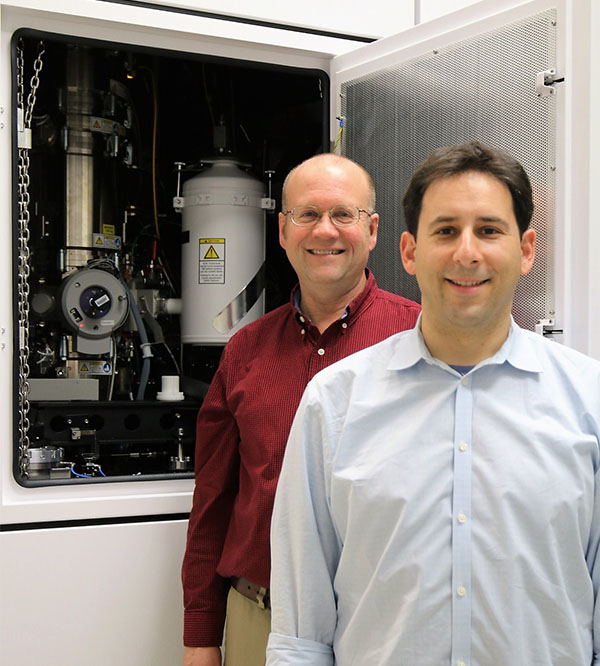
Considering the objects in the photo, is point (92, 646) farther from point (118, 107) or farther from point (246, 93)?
point (246, 93)

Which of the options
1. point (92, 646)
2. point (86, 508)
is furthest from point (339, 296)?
point (92, 646)

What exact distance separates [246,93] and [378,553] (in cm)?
173

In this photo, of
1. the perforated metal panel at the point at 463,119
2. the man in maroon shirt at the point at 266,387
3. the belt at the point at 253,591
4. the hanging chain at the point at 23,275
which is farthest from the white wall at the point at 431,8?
the belt at the point at 253,591

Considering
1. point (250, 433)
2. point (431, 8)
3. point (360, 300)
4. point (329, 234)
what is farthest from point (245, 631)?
point (431, 8)

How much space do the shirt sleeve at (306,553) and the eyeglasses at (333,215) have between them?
487mm

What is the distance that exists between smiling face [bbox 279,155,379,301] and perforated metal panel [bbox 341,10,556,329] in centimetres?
21

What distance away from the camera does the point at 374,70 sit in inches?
77.1

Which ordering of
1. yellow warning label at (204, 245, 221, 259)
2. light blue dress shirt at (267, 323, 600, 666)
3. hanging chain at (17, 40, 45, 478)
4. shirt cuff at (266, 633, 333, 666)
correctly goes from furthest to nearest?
yellow warning label at (204, 245, 221, 259) → hanging chain at (17, 40, 45, 478) → shirt cuff at (266, 633, 333, 666) → light blue dress shirt at (267, 323, 600, 666)

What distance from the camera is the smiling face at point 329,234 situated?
5.41 ft

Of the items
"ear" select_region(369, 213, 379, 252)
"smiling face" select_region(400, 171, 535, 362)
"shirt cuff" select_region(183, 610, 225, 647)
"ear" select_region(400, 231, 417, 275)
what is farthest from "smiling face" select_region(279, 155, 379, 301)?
"shirt cuff" select_region(183, 610, 225, 647)

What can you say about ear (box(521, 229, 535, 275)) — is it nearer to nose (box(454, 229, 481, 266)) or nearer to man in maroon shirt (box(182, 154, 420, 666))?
nose (box(454, 229, 481, 266))

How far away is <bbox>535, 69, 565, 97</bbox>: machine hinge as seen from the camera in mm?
1479

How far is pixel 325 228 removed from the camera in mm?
1644

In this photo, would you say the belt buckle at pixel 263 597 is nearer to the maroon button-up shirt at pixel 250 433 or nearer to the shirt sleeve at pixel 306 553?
the maroon button-up shirt at pixel 250 433
